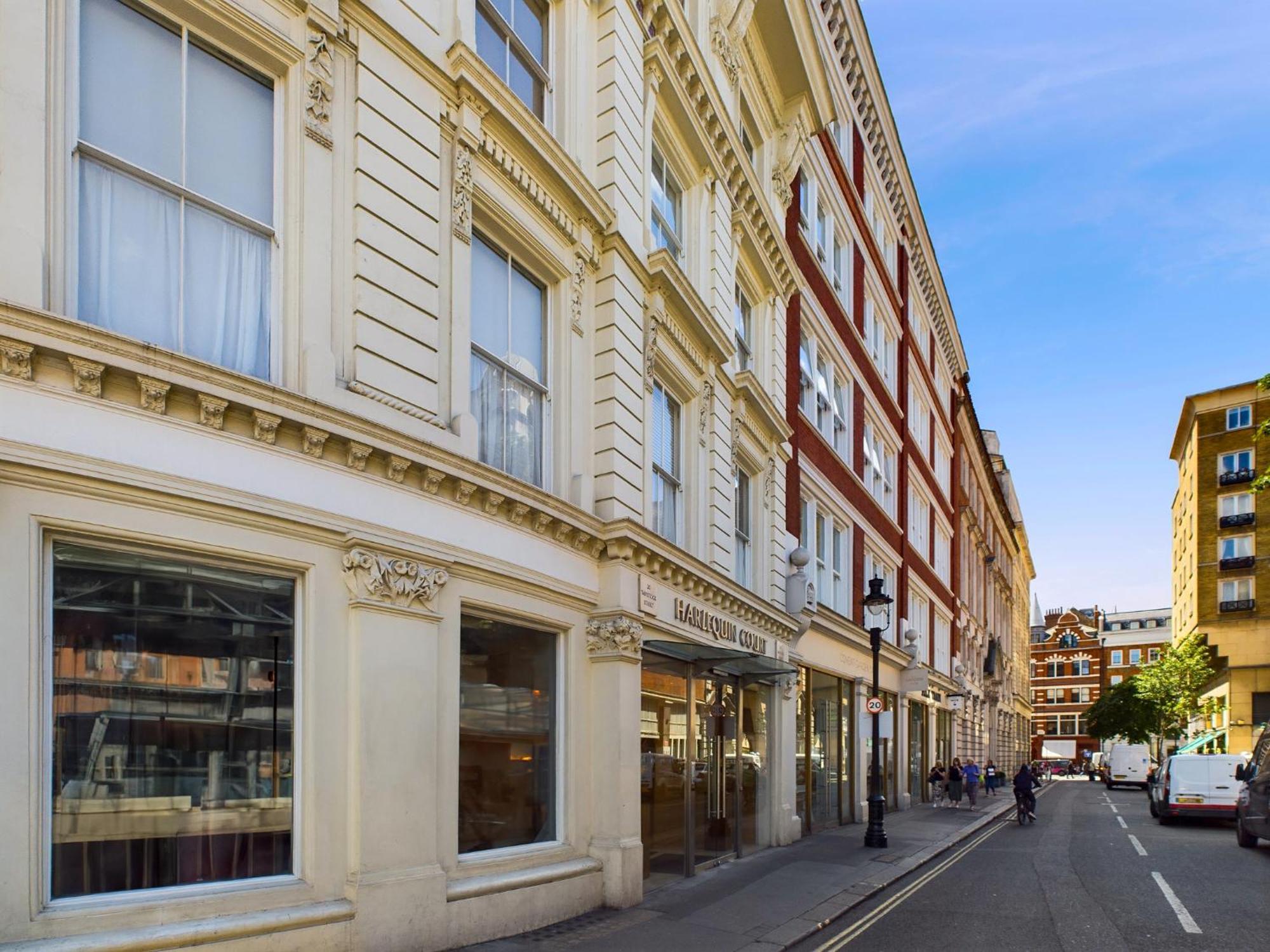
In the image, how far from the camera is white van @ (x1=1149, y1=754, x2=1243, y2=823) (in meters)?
26.5

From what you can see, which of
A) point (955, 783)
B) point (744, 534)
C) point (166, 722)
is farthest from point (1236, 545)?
point (166, 722)

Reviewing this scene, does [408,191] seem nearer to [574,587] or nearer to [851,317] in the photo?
[574,587]

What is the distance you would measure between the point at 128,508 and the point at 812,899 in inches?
Answer: 376

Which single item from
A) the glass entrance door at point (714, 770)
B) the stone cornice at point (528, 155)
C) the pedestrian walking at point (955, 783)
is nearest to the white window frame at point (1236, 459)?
the pedestrian walking at point (955, 783)

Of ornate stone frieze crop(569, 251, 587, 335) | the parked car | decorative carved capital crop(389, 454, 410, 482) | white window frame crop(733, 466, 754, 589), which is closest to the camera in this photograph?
decorative carved capital crop(389, 454, 410, 482)

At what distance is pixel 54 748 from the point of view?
21.9 ft

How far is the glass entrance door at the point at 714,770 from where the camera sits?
50.4 feet

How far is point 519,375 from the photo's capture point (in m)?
11.7

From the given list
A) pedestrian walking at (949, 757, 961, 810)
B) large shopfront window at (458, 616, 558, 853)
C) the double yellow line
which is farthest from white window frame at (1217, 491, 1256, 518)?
large shopfront window at (458, 616, 558, 853)

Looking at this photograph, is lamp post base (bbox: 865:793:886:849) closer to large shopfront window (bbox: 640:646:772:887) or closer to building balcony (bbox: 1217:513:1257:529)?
large shopfront window (bbox: 640:646:772:887)

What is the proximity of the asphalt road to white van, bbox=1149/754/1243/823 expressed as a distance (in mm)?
3258

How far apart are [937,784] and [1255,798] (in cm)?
1712

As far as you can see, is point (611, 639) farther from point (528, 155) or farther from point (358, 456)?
point (528, 155)

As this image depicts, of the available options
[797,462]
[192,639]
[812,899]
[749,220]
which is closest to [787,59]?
[749,220]
